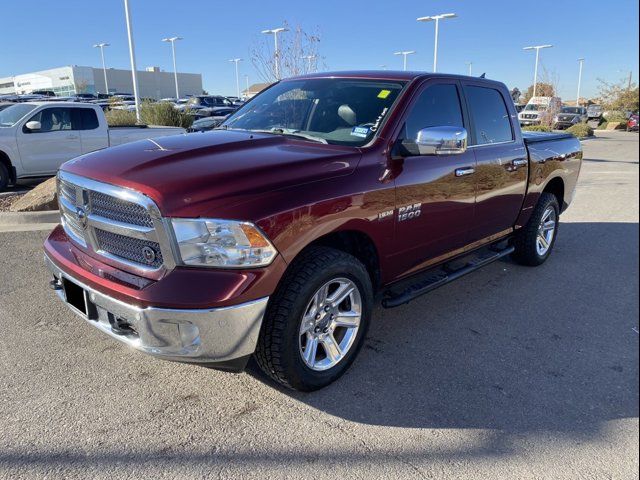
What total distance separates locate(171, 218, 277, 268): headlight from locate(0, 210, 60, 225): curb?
4.94 meters

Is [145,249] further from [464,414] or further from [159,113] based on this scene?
[159,113]

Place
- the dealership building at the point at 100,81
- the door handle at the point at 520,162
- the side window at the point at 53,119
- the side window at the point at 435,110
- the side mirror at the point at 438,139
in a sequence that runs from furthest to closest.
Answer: the dealership building at the point at 100,81, the side window at the point at 53,119, the door handle at the point at 520,162, the side window at the point at 435,110, the side mirror at the point at 438,139

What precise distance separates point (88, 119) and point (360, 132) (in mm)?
8540

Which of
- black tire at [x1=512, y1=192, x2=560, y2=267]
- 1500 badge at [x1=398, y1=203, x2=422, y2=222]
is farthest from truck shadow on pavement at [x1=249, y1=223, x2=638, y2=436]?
1500 badge at [x1=398, y1=203, x2=422, y2=222]

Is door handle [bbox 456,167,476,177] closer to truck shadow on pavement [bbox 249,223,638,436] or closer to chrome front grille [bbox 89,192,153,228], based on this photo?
truck shadow on pavement [bbox 249,223,638,436]

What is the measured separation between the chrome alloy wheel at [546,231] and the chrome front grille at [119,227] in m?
4.37

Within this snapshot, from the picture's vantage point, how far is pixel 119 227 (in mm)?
2748

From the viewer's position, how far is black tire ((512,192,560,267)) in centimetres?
545

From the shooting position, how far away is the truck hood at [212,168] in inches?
101

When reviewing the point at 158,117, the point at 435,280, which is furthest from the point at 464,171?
the point at 158,117

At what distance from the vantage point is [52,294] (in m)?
4.51

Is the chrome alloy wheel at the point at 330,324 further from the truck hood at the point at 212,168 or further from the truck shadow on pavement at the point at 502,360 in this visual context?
the truck hood at the point at 212,168

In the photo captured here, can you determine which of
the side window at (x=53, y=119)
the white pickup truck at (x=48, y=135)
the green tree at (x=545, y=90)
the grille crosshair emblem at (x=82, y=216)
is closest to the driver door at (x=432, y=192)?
the grille crosshair emblem at (x=82, y=216)

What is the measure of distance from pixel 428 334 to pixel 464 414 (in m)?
1.05
